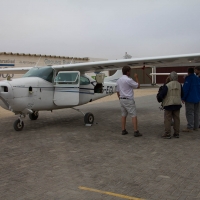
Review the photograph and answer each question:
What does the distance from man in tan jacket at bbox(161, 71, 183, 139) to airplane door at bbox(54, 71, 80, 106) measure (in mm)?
3222

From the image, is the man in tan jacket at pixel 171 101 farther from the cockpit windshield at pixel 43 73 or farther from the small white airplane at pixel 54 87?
the cockpit windshield at pixel 43 73

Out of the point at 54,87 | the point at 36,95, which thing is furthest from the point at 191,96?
the point at 36,95

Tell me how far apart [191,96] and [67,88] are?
3.91 m

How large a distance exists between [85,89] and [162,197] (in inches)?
254

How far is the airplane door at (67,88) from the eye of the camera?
27.1 feet

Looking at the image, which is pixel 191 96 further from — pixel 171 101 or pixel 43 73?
pixel 43 73

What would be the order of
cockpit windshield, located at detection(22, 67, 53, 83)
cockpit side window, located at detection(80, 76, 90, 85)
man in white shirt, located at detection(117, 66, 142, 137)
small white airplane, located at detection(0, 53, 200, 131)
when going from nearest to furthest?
man in white shirt, located at detection(117, 66, 142, 137), small white airplane, located at detection(0, 53, 200, 131), cockpit windshield, located at detection(22, 67, 53, 83), cockpit side window, located at detection(80, 76, 90, 85)

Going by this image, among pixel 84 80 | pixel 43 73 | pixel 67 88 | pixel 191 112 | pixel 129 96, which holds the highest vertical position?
pixel 43 73

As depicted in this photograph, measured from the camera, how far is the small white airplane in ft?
23.6

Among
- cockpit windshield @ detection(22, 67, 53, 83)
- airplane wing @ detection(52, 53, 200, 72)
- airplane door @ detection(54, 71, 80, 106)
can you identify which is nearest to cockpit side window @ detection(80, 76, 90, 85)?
airplane wing @ detection(52, 53, 200, 72)

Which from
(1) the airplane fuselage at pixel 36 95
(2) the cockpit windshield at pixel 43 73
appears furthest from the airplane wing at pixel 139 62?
(1) the airplane fuselage at pixel 36 95

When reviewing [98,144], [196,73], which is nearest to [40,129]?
[98,144]

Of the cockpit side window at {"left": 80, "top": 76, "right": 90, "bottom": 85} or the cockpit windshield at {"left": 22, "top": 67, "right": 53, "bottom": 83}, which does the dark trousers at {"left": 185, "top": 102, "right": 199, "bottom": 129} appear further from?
the cockpit windshield at {"left": 22, "top": 67, "right": 53, "bottom": 83}

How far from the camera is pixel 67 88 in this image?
8352mm
